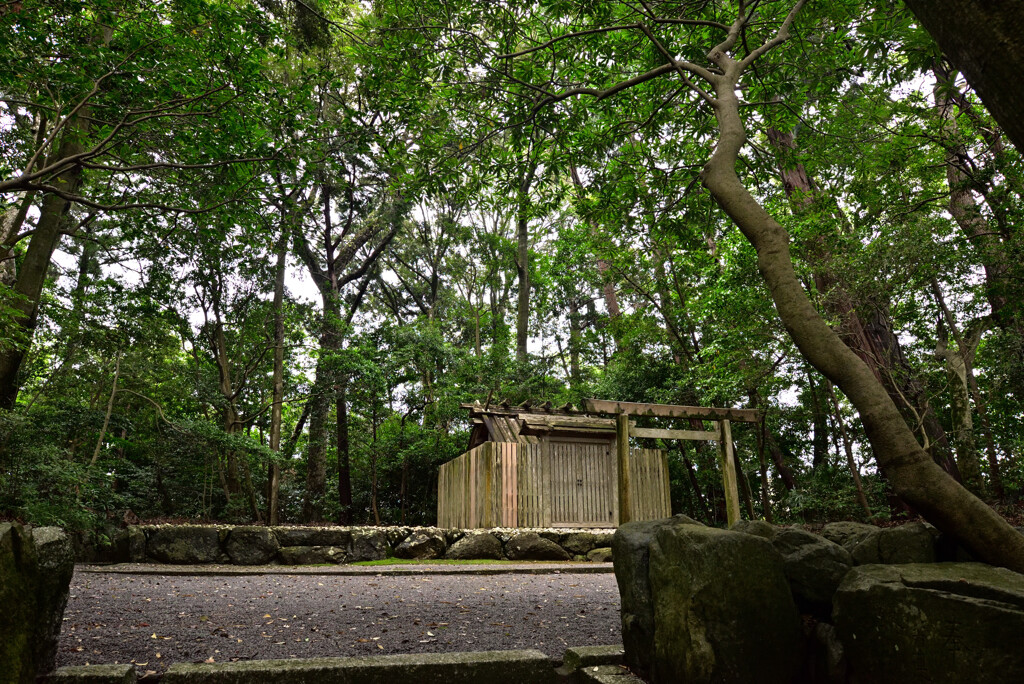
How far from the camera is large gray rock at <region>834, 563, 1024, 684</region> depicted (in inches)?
78.2

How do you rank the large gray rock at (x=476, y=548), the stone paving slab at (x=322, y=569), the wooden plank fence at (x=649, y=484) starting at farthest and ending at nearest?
the wooden plank fence at (x=649, y=484), the large gray rock at (x=476, y=548), the stone paving slab at (x=322, y=569)

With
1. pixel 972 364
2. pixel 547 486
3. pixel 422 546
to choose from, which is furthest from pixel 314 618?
pixel 972 364

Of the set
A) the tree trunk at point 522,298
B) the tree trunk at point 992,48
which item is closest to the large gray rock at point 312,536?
the tree trunk at point 992,48

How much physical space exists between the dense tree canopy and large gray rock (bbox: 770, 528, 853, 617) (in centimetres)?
46

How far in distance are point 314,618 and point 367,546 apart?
225 inches

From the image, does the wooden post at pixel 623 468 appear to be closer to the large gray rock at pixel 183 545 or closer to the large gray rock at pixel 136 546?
the large gray rock at pixel 183 545

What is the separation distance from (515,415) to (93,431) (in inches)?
362

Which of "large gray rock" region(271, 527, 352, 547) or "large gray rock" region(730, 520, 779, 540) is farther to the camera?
"large gray rock" region(271, 527, 352, 547)

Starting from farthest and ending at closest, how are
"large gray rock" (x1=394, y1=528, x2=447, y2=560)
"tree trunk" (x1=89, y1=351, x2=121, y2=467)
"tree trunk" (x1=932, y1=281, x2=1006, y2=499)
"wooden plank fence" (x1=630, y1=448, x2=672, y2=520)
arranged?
"wooden plank fence" (x1=630, y1=448, x2=672, y2=520), "tree trunk" (x1=89, y1=351, x2=121, y2=467), "large gray rock" (x1=394, y1=528, x2=447, y2=560), "tree trunk" (x1=932, y1=281, x2=1006, y2=499)

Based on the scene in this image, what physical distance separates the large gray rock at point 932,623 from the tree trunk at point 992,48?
1.58 m

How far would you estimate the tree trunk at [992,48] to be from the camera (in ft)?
6.35

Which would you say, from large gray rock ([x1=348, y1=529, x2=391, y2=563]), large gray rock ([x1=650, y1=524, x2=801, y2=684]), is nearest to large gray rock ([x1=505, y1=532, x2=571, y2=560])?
large gray rock ([x1=348, y1=529, x2=391, y2=563])

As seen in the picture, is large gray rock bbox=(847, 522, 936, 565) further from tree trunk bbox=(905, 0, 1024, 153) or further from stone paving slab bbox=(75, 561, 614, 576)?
stone paving slab bbox=(75, 561, 614, 576)

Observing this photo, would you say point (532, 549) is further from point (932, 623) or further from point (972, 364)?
point (932, 623)
